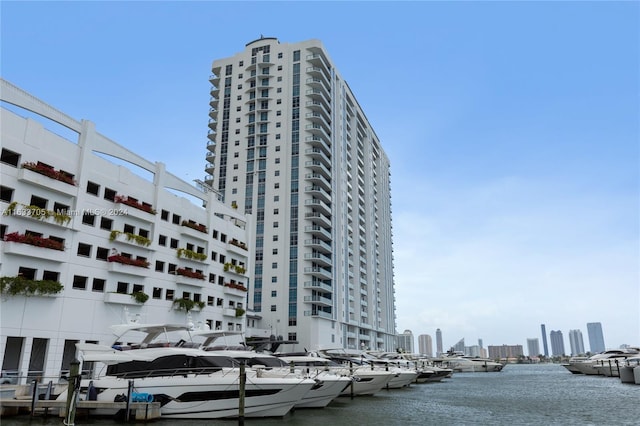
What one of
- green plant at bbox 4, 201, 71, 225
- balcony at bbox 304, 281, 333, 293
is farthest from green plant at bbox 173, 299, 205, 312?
balcony at bbox 304, 281, 333, 293

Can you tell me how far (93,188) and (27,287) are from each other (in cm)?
1012

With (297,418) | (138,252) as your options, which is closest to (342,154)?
(138,252)

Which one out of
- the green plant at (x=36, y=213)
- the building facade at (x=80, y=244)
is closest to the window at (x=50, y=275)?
the building facade at (x=80, y=244)

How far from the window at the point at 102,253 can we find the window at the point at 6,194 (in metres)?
8.15

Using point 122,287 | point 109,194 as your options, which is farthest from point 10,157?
point 122,287

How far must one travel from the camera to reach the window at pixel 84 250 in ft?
125

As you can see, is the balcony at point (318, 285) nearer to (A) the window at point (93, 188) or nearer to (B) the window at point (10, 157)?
(A) the window at point (93, 188)

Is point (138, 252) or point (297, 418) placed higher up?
point (138, 252)

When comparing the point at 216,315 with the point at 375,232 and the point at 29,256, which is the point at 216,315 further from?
the point at 375,232

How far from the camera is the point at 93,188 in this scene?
3950cm

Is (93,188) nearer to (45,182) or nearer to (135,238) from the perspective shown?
(45,182)

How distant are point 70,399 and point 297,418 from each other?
1195 centimetres

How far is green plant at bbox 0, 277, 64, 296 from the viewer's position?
103ft

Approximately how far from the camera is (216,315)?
5322 centimetres
